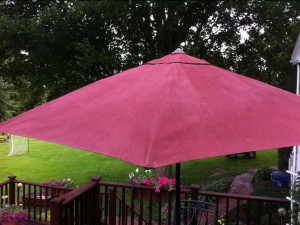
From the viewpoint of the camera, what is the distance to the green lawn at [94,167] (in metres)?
13.4

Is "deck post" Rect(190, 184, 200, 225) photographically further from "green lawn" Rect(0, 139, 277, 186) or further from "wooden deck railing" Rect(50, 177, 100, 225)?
"green lawn" Rect(0, 139, 277, 186)

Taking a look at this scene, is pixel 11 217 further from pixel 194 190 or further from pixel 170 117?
pixel 170 117

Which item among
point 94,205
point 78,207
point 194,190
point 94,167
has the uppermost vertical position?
point 194,190

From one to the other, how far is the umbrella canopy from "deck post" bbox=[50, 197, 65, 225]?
68.7 inches

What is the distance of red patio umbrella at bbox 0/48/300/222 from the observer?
1516 mm

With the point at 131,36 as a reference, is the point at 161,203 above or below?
below

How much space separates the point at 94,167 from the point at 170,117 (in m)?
15.3

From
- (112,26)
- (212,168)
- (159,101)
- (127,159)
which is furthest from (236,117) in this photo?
(212,168)

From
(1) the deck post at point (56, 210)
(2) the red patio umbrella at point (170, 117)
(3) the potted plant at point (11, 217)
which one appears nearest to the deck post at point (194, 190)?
(1) the deck post at point (56, 210)

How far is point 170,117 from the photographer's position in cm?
165

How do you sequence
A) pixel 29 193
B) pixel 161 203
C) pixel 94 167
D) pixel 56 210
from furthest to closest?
pixel 94 167
pixel 29 193
pixel 161 203
pixel 56 210

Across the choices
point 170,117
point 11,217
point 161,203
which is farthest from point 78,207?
point 170,117

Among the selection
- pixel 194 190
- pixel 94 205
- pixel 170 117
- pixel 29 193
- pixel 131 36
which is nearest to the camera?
pixel 170 117

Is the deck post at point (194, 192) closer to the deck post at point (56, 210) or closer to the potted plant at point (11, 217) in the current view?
the deck post at point (56, 210)
